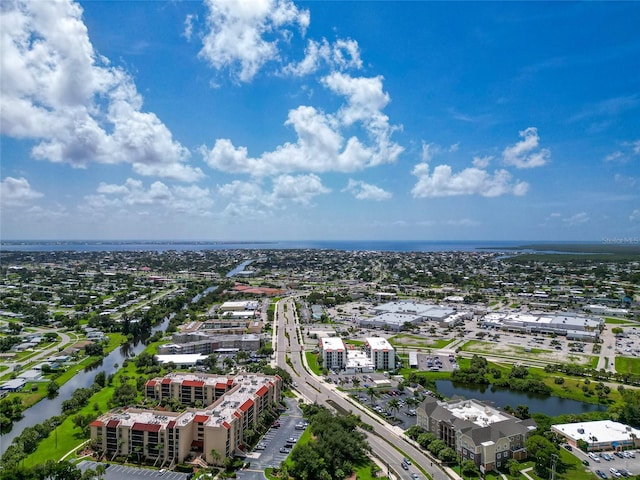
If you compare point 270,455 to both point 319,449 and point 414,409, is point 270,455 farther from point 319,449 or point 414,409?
point 414,409

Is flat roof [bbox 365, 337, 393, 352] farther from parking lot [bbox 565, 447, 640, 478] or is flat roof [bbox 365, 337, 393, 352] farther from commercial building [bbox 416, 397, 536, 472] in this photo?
parking lot [bbox 565, 447, 640, 478]

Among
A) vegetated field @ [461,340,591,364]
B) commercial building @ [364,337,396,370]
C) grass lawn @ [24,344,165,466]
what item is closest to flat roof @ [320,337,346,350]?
commercial building @ [364,337,396,370]

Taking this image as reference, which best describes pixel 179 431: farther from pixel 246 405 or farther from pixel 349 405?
pixel 349 405

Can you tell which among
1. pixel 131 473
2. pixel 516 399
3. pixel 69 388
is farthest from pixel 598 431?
pixel 69 388

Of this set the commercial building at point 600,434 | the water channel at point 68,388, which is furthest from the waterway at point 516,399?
the water channel at point 68,388

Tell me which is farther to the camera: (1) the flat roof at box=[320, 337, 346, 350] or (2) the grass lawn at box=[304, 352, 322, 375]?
(1) the flat roof at box=[320, 337, 346, 350]

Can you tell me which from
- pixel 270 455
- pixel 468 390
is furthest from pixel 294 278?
pixel 270 455
